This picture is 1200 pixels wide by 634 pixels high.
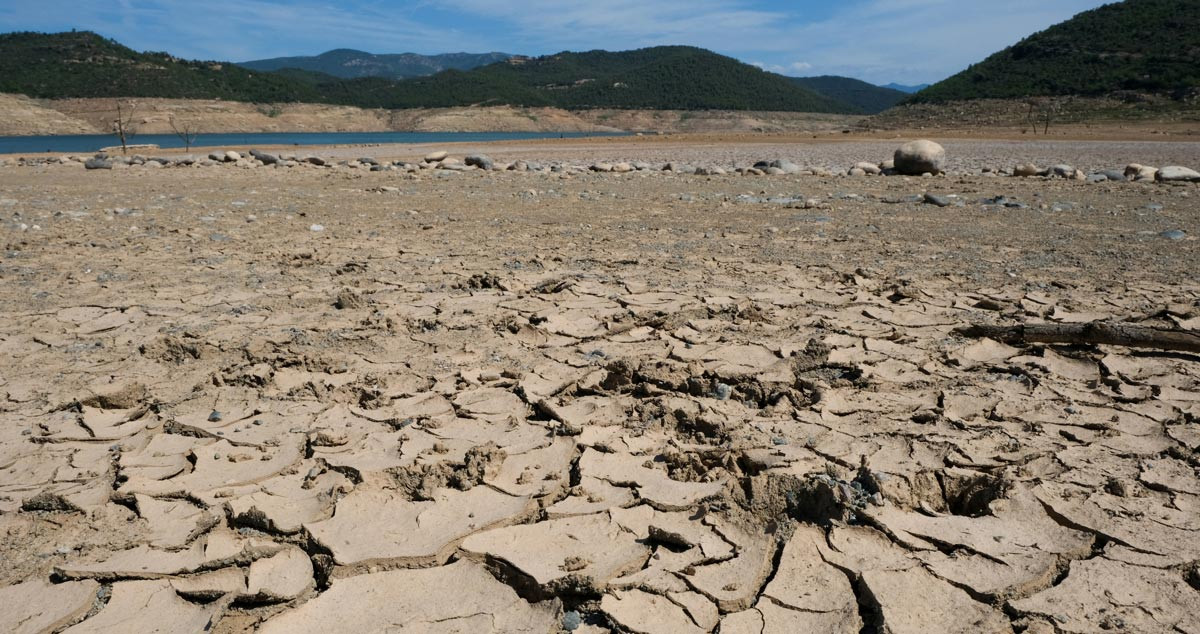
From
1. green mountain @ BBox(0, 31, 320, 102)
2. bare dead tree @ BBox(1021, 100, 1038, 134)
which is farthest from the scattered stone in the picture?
green mountain @ BBox(0, 31, 320, 102)

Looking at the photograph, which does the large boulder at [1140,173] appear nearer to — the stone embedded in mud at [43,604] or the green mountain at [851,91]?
the stone embedded in mud at [43,604]

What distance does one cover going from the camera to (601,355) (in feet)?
10.2

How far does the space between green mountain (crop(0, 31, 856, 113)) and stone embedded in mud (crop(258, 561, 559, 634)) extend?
67.4 m

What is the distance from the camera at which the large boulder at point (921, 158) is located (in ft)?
38.8

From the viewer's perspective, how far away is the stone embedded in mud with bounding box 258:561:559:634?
1527mm

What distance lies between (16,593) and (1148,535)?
2.64 meters

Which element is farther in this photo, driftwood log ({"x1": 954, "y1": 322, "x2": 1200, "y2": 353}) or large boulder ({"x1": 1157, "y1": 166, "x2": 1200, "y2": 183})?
Answer: large boulder ({"x1": 1157, "y1": 166, "x2": 1200, "y2": 183})

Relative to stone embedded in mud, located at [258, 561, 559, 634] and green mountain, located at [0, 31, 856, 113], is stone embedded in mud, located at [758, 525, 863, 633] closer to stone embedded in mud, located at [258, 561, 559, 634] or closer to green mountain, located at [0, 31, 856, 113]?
stone embedded in mud, located at [258, 561, 559, 634]

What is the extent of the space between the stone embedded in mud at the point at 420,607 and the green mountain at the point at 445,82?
221 feet

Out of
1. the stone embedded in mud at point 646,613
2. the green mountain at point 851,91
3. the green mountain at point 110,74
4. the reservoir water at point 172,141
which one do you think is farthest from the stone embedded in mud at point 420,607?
the green mountain at point 851,91

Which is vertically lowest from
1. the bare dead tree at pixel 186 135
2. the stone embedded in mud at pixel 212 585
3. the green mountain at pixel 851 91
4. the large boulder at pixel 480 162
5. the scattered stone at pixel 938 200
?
the stone embedded in mud at pixel 212 585

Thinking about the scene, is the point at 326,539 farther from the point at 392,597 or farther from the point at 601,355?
the point at 601,355

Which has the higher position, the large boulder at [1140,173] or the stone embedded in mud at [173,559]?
the large boulder at [1140,173]

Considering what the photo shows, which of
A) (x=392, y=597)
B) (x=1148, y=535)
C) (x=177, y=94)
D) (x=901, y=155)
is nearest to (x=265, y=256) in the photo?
(x=392, y=597)
